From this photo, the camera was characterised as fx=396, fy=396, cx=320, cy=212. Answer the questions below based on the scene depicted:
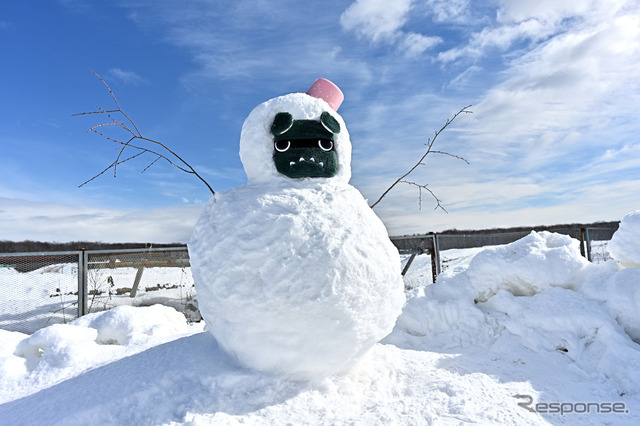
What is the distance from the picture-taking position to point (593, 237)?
9.52 meters

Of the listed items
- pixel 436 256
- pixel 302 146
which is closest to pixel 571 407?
pixel 302 146

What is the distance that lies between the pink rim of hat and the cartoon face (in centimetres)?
36

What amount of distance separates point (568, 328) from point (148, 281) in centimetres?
649

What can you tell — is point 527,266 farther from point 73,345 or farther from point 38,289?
point 38,289

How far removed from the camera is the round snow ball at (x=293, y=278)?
265cm

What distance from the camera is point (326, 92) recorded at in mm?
3416

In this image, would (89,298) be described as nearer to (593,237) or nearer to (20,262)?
(20,262)

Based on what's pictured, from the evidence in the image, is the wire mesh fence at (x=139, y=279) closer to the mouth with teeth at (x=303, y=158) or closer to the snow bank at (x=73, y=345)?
the snow bank at (x=73, y=345)

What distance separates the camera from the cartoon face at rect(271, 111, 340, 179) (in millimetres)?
3014

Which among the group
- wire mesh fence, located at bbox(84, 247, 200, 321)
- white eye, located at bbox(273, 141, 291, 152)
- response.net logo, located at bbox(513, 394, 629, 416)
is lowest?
response.net logo, located at bbox(513, 394, 629, 416)

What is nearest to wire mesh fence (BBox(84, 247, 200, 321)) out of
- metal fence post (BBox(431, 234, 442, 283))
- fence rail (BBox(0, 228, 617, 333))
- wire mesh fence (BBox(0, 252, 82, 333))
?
fence rail (BBox(0, 228, 617, 333))

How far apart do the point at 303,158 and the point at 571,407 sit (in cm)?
284

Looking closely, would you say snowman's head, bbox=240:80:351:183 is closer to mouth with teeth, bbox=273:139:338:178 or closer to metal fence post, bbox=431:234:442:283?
mouth with teeth, bbox=273:139:338:178

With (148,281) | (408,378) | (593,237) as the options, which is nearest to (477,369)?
(408,378)
